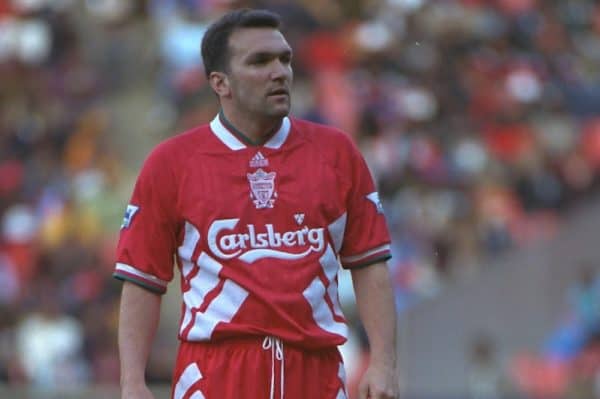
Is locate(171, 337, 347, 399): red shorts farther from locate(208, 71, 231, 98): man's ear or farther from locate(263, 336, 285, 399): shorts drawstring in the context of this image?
locate(208, 71, 231, 98): man's ear

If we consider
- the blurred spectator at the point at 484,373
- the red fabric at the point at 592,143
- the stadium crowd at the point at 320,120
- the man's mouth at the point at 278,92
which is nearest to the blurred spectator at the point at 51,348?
the stadium crowd at the point at 320,120

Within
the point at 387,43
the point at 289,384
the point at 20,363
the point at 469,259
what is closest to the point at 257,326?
the point at 289,384

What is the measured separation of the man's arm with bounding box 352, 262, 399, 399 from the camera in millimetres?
5691

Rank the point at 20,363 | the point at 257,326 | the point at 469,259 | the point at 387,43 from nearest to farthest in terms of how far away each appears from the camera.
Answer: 1. the point at 257,326
2. the point at 20,363
3. the point at 469,259
4. the point at 387,43

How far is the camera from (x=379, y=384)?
18.6 feet

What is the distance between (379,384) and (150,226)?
961 millimetres

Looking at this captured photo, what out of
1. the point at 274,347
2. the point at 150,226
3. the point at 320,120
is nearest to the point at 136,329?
the point at 150,226

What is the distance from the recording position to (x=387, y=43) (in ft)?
57.2

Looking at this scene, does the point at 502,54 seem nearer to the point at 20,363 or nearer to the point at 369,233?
the point at 20,363

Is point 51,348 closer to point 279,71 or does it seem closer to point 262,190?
point 262,190

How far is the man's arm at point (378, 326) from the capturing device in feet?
18.7

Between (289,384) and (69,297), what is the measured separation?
9444 millimetres

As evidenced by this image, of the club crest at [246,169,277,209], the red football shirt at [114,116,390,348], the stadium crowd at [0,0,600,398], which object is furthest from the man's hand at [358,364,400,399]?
the stadium crowd at [0,0,600,398]

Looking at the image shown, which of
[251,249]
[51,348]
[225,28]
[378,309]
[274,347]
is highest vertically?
[225,28]
